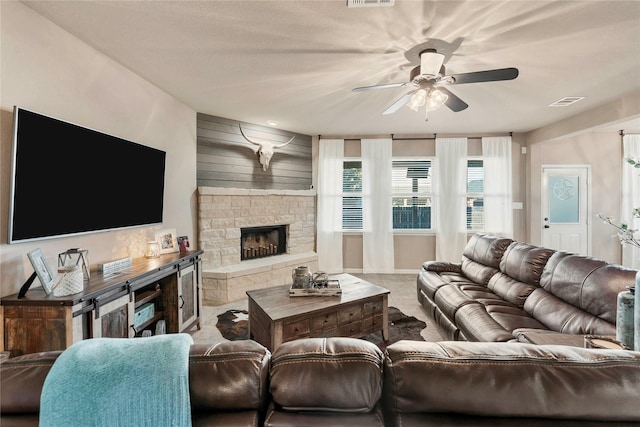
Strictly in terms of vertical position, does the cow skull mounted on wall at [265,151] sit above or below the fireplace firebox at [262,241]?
above

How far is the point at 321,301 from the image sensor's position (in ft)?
7.80

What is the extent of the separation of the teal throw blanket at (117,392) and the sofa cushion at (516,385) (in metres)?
0.56

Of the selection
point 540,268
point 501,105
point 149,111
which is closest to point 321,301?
point 540,268

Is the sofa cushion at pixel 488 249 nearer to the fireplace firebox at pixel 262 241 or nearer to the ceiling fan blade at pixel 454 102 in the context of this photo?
the ceiling fan blade at pixel 454 102

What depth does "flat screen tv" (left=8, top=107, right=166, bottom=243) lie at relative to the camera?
1609 millimetres

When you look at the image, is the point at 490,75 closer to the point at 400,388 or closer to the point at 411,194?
the point at 400,388

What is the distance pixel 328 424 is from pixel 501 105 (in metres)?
4.12

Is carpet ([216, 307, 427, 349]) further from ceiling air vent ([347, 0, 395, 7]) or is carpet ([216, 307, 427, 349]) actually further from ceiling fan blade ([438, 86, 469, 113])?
ceiling air vent ([347, 0, 395, 7])

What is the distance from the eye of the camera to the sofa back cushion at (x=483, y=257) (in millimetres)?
3075

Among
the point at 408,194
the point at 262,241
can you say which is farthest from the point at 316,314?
the point at 408,194

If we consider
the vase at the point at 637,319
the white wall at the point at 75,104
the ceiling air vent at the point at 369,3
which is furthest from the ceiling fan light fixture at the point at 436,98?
the white wall at the point at 75,104

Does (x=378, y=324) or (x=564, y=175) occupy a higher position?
(x=564, y=175)

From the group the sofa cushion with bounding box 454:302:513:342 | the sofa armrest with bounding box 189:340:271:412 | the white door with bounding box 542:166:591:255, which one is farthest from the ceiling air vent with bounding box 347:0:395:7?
the white door with bounding box 542:166:591:255

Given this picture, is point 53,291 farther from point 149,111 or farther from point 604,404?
point 604,404
